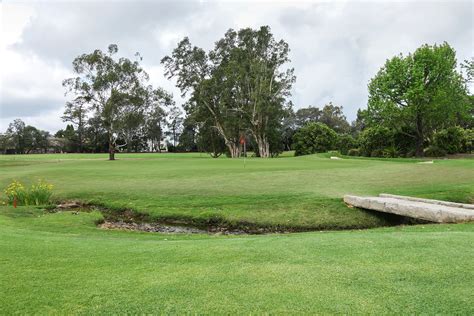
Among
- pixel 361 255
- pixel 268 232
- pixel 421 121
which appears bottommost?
pixel 268 232

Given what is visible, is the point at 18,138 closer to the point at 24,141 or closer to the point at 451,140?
the point at 24,141

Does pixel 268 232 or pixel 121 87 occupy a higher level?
pixel 121 87

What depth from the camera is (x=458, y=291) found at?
4082 mm

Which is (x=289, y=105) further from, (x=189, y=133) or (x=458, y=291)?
(x=458, y=291)

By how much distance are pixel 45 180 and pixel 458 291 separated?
22.5 meters

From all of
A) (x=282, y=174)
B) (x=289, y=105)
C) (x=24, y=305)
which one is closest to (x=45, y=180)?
(x=282, y=174)

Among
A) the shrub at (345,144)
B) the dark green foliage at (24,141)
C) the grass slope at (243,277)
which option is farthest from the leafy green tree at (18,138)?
the grass slope at (243,277)

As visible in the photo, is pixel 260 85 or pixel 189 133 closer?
pixel 260 85

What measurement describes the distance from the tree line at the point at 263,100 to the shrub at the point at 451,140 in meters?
0.10

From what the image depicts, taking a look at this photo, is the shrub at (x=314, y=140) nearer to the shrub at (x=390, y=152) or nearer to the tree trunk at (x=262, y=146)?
the tree trunk at (x=262, y=146)

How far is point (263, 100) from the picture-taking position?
55.1m

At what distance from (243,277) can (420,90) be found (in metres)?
41.4

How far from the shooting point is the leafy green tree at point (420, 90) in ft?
134

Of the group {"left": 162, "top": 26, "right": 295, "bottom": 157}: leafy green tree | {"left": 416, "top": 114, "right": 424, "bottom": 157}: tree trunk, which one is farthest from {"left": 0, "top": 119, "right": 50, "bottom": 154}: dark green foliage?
{"left": 416, "top": 114, "right": 424, "bottom": 157}: tree trunk
